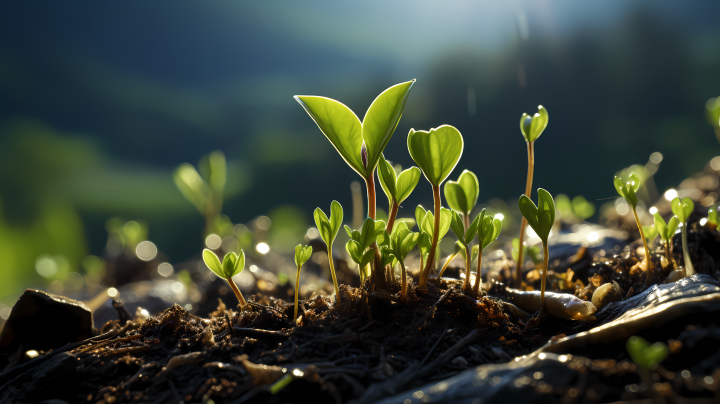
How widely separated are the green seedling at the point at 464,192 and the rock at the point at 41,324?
1.45m

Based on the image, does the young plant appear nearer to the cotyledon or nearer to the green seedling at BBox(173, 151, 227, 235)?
the cotyledon

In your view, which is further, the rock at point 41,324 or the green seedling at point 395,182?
the rock at point 41,324

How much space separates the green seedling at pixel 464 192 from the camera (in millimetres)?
1241

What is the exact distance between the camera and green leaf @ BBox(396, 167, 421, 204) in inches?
46.3

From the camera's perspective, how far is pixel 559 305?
112cm

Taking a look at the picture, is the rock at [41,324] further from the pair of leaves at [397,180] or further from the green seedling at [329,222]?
the pair of leaves at [397,180]

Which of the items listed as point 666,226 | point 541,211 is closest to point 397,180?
point 541,211

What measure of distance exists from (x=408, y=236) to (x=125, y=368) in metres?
0.88

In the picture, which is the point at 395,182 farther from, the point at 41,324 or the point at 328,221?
the point at 41,324

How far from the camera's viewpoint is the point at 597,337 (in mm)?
842

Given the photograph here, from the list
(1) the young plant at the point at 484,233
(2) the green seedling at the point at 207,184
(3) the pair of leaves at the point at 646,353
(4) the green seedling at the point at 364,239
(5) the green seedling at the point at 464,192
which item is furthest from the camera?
(2) the green seedling at the point at 207,184

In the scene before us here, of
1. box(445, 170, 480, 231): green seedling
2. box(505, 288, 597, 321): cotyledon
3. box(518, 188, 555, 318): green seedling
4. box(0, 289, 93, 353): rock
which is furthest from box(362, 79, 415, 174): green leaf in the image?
box(0, 289, 93, 353): rock

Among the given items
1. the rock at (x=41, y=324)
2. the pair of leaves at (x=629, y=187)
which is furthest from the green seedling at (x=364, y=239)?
the rock at (x=41, y=324)

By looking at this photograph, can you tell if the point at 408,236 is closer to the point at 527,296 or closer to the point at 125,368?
the point at 527,296
